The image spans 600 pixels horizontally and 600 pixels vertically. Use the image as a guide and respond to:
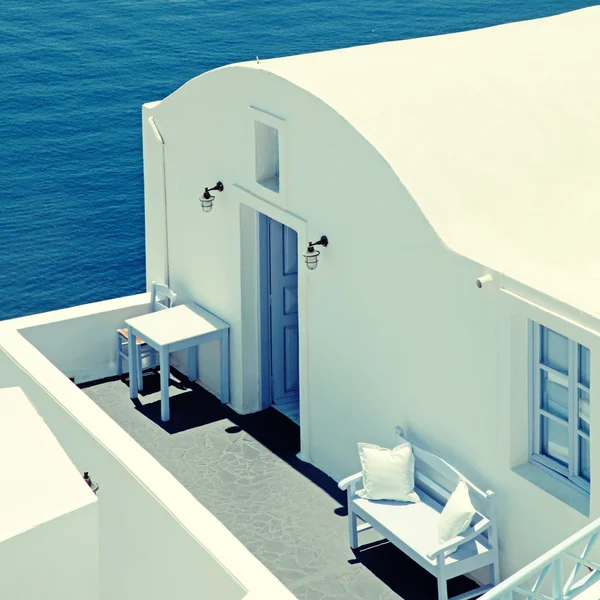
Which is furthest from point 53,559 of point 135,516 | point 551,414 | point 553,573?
point 551,414

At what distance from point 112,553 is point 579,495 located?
439cm

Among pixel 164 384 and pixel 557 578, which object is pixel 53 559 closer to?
pixel 557 578

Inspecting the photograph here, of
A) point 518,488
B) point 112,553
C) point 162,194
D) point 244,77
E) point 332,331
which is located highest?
point 244,77

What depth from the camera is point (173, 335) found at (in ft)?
46.9

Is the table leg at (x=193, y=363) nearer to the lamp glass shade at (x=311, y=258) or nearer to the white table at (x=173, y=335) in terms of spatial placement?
the white table at (x=173, y=335)

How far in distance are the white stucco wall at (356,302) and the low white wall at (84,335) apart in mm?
996

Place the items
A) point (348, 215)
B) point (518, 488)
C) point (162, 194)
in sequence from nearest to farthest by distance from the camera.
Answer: point (518, 488), point (348, 215), point (162, 194)

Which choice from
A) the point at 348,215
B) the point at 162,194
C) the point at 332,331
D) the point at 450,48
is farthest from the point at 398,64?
the point at 162,194

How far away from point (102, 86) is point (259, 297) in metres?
29.3

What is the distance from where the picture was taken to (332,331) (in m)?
12.6

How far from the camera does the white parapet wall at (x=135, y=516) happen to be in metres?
9.90

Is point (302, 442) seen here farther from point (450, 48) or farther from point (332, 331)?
point (450, 48)

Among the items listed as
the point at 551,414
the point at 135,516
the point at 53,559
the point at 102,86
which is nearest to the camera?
the point at 53,559

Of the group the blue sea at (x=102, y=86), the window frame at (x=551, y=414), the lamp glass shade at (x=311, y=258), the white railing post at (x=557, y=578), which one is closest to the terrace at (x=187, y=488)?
the window frame at (x=551, y=414)
